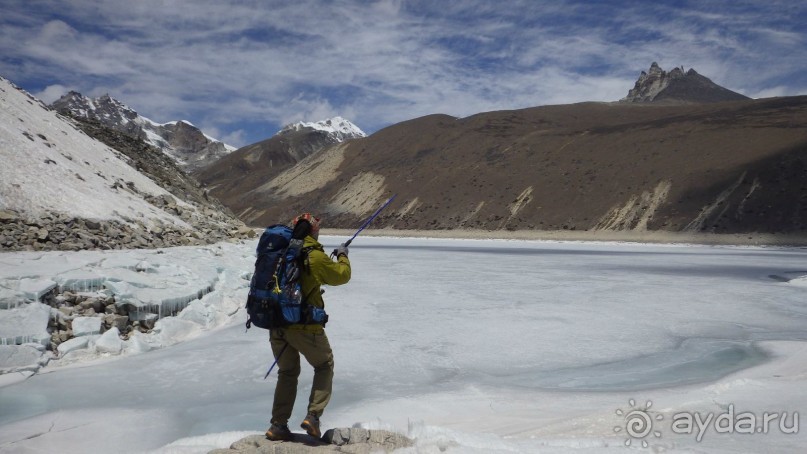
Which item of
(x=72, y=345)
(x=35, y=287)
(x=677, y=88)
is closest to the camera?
(x=72, y=345)

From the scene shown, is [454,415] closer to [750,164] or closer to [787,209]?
[787,209]

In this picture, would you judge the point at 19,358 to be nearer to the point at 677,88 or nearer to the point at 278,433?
the point at 278,433

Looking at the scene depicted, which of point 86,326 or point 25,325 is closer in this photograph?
point 25,325

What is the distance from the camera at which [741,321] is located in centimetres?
1023

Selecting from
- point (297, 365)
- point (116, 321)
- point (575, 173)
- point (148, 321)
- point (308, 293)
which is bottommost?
point (148, 321)

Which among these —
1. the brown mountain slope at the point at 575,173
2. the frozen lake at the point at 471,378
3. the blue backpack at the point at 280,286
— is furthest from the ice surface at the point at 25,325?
the brown mountain slope at the point at 575,173

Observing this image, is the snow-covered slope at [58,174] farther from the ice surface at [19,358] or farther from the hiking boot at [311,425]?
the hiking boot at [311,425]

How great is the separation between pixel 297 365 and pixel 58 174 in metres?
14.1

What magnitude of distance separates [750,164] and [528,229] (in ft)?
70.0

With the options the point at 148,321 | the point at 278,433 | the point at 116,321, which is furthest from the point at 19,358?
the point at 278,433

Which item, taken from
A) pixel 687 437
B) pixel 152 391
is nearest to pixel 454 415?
pixel 687 437

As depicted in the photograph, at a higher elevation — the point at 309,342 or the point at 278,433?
the point at 309,342

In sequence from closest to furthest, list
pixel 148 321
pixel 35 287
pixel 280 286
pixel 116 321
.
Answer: pixel 280 286 → pixel 35 287 → pixel 116 321 → pixel 148 321

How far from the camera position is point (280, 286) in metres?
3.75
